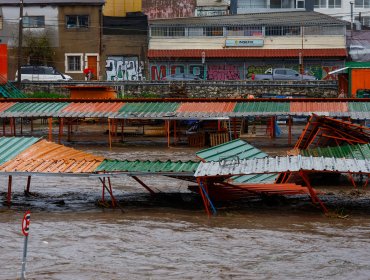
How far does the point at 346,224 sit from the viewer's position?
22812 millimetres

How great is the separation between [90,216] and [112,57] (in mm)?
43272

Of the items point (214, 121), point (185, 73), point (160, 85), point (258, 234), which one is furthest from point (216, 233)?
point (185, 73)

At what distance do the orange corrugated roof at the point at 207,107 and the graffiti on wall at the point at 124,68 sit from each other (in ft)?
72.8

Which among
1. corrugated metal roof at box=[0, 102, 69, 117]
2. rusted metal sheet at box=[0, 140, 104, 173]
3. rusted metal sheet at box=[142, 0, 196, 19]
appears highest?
rusted metal sheet at box=[142, 0, 196, 19]

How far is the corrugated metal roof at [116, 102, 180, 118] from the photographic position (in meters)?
42.0

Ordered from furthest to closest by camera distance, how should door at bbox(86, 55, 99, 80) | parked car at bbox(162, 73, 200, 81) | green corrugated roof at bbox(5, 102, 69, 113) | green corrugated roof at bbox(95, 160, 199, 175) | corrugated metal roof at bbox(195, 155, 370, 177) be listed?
door at bbox(86, 55, 99, 80) → parked car at bbox(162, 73, 200, 81) → green corrugated roof at bbox(5, 102, 69, 113) → green corrugated roof at bbox(95, 160, 199, 175) → corrugated metal roof at bbox(195, 155, 370, 177)

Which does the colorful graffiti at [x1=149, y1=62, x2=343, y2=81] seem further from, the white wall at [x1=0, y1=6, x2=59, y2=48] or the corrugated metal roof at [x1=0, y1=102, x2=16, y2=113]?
the corrugated metal roof at [x1=0, y1=102, x2=16, y2=113]

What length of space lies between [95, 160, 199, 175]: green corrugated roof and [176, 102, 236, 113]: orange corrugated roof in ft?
58.7

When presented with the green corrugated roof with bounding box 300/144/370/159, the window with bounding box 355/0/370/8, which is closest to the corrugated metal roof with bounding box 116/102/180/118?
the green corrugated roof with bounding box 300/144/370/159

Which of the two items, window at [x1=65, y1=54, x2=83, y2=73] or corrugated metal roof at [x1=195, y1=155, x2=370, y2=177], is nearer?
corrugated metal roof at [x1=195, y1=155, x2=370, y2=177]

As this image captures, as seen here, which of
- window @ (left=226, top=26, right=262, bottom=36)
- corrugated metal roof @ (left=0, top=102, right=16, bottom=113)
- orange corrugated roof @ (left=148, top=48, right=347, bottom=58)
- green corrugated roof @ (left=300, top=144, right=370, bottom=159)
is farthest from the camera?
window @ (left=226, top=26, right=262, bottom=36)

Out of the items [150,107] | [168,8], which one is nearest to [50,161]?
[150,107]

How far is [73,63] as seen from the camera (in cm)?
6600

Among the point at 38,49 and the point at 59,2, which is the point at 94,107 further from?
the point at 59,2
